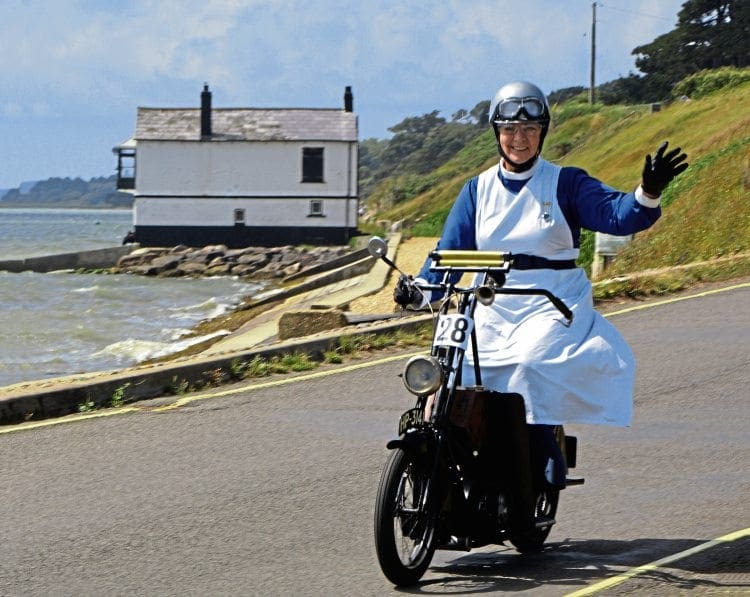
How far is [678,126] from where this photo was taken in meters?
50.9

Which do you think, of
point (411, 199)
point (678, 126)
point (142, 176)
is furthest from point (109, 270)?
point (411, 199)

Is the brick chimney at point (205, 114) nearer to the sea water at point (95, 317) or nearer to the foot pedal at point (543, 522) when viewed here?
the sea water at point (95, 317)

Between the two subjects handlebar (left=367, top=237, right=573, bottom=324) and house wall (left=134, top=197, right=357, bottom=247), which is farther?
house wall (left=134, top=197, right=357, bottom=247)

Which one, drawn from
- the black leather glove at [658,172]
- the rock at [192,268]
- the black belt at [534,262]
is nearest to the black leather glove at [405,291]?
the black belt at [534,262]

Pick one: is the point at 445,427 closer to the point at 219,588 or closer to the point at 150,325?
the point at 219,588

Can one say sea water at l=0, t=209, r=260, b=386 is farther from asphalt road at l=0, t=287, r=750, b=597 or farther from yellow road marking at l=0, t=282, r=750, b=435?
asphalt road at l=0, t=287, r=750, b=597

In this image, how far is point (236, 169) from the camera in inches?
2517

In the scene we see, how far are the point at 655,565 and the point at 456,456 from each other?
3.22ft

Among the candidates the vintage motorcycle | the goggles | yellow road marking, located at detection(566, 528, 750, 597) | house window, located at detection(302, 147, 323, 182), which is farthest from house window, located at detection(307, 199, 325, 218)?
the vintage motorcycle

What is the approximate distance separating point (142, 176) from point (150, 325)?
28775 millimetres

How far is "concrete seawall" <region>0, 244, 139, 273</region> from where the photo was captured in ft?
210

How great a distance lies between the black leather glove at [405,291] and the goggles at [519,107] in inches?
31.2

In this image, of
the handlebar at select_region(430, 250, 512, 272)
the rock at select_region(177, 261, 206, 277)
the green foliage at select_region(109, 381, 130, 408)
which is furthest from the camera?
the rock at select_region(177, 261, 206, 277)

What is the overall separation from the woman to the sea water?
18.2 meters
